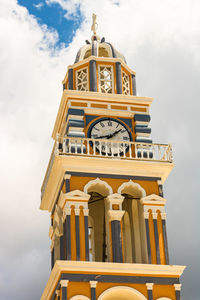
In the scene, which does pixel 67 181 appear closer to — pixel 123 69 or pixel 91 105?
pixel 91 105

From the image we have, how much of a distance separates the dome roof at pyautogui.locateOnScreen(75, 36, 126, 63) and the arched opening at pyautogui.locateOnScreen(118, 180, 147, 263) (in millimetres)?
6614

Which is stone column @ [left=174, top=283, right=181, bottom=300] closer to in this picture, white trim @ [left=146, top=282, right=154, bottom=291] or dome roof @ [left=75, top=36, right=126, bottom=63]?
white trim @ [left=146, top=282, right=154, bottom=291]

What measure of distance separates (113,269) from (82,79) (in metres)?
9.34

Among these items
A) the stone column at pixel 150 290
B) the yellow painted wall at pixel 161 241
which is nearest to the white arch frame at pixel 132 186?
the yellow painted wall at pixel 161 241

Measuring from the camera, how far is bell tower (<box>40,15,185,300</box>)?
28.4 metres

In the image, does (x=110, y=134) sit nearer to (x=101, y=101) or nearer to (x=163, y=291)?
(x=101, y=101)

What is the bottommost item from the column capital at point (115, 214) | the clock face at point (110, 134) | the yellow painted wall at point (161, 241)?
the yellow painted wall at point (161, 241)

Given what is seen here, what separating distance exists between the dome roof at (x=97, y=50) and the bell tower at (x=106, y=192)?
56 mm

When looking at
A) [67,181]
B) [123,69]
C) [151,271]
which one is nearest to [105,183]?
[67,181]

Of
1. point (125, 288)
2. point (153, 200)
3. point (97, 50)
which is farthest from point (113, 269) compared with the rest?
point (97, 50)

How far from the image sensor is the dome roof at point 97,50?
3503 cm

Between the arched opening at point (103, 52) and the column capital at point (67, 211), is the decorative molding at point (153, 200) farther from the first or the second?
the arched opening at point (103, 52)

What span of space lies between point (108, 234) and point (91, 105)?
5.63 metres

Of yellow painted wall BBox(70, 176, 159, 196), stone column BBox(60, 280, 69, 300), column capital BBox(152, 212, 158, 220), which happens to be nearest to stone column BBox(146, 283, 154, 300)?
column capital BBox(152, 212, 158, 220)
